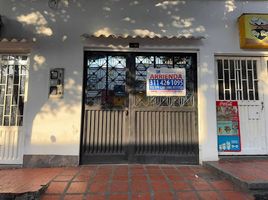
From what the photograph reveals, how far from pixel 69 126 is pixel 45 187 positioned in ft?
5.69

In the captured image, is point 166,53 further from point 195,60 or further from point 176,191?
point 176,191

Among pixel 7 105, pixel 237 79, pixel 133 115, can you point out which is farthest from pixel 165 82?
pixel 7 105

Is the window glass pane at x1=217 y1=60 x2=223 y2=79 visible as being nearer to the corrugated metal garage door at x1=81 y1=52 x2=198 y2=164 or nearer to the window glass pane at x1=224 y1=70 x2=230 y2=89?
the window glass pane at x1=224 y1=70 x2=230 y2=89

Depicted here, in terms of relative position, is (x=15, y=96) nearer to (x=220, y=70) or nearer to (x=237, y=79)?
(x=220, y=70)

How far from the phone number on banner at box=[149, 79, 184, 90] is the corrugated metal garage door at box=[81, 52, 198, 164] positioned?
172 millimetres

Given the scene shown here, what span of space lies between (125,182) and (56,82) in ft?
8.64

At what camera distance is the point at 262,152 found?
5.52 meters

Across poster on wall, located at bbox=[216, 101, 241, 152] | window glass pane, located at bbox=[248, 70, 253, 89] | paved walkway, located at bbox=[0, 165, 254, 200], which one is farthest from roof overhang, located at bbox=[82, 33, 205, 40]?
paved walkway, located at bbox=[0, 165, 254, 200]

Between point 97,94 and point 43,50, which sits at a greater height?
point 43,50

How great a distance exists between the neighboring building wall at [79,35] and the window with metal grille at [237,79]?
287 mm

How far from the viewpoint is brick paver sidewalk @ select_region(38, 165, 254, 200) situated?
138 inches

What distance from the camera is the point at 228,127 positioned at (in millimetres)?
5582

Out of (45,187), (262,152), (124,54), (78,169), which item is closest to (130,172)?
(78,169)

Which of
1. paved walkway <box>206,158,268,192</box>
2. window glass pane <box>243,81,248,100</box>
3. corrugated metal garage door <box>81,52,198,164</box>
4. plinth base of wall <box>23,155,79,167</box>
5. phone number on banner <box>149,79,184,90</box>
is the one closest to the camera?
paved walkway <box>206,158,268,192</box>
